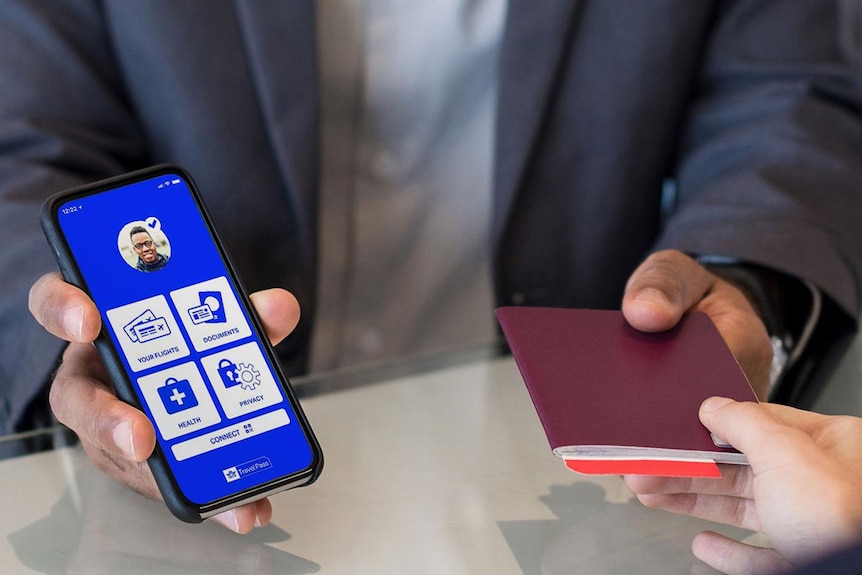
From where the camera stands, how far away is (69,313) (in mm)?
427

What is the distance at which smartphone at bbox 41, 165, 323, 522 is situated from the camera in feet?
1.42

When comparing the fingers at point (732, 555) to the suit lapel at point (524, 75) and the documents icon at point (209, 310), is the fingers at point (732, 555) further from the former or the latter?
the suit lapel at point (524, 75)

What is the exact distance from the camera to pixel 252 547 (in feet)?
1.50

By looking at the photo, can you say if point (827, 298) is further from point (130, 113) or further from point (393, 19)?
point (130, 113)

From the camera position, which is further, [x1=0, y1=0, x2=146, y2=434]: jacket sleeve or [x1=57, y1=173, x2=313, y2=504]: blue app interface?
[x1=0, y1=0, x2=146, y2=434]: jacket sleeve

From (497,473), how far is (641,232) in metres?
0.44

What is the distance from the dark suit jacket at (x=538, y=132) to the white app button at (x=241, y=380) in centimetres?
18

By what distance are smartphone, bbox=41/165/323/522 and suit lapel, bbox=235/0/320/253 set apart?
0.25 metres

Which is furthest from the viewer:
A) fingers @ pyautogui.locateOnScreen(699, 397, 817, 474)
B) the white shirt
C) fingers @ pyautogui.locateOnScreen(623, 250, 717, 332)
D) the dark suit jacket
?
the white shirt

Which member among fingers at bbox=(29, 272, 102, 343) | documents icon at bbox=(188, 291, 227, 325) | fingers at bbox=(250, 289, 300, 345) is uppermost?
fingers at bbox=(29, 272, 102, 343)

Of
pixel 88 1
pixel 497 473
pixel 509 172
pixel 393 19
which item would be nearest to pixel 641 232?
pixel 509 172

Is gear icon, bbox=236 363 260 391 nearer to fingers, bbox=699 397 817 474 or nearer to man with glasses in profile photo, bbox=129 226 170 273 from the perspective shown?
man with glasses in profile photo, bbox=129 226 170 273

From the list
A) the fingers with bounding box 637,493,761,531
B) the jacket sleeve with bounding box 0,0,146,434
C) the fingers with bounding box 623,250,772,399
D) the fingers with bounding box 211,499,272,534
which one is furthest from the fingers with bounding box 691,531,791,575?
the jacket sleeve with bounding box 0,0,146,434

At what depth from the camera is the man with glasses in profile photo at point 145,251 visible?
0.46m
